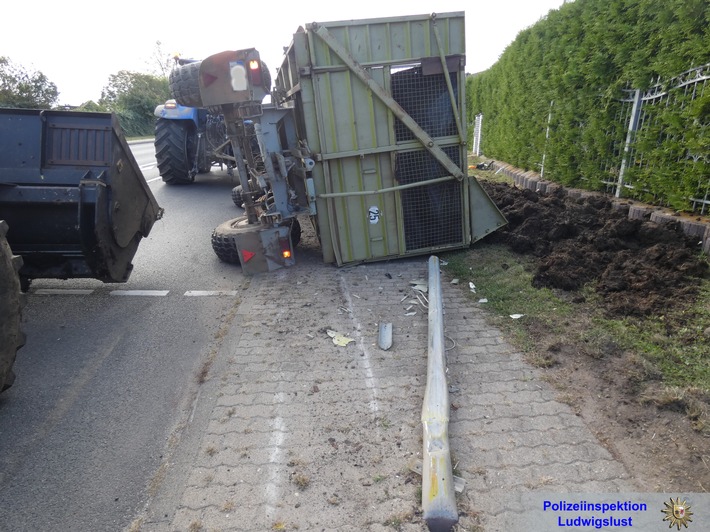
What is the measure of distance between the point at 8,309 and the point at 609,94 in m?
7.62

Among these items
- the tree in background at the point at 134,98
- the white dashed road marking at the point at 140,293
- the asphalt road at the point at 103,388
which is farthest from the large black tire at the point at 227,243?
the tree in background at the point at 134,98

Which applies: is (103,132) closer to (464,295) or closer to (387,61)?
(387,61)

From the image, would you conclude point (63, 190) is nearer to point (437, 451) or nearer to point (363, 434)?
point (363, 434)

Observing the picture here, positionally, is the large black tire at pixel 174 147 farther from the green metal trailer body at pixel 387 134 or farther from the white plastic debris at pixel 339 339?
the white plastic debris at pixel 339 339

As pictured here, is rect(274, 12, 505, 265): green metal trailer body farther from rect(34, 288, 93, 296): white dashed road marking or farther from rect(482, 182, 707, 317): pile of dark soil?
rect(34, 288, 93, 296): white dashed road marking

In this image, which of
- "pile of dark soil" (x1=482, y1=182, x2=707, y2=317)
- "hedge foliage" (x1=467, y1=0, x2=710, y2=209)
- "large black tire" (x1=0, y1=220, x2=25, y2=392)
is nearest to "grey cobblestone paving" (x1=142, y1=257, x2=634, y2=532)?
"pile of dark soil" (x1=482, y1=182, x2=707, y2=317)

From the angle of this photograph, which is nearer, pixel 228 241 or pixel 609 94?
pixel 228 241

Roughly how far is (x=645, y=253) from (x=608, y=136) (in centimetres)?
286

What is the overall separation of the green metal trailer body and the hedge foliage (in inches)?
83.6

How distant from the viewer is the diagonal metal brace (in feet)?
15.8

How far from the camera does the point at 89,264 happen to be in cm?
432

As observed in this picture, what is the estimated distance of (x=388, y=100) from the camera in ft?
16.6
